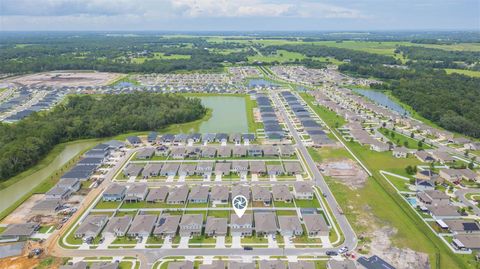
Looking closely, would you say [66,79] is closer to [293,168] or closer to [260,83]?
[260,83]

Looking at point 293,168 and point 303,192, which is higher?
point 293,168

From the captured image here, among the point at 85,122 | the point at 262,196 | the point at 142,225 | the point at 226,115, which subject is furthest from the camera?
the point at 226,115

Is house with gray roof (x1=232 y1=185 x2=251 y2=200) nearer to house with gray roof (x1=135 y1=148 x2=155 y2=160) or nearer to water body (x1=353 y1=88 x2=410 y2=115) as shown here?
house with gray roof (x1=135 y1=148 x2=155 y2=160)

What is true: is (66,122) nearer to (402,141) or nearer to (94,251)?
(94,251)

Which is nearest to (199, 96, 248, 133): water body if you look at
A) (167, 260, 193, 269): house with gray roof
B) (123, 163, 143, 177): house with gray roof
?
(123, 163, 143, 177): house with gray roof

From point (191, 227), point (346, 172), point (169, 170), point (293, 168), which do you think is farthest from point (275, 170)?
point (191, 227)

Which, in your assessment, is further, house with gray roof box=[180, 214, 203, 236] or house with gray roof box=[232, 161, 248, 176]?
house with gray roof box=[232, 161, 248, 176]

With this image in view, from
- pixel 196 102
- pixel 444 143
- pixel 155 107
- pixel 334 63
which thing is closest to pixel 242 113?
pixel 196 102
